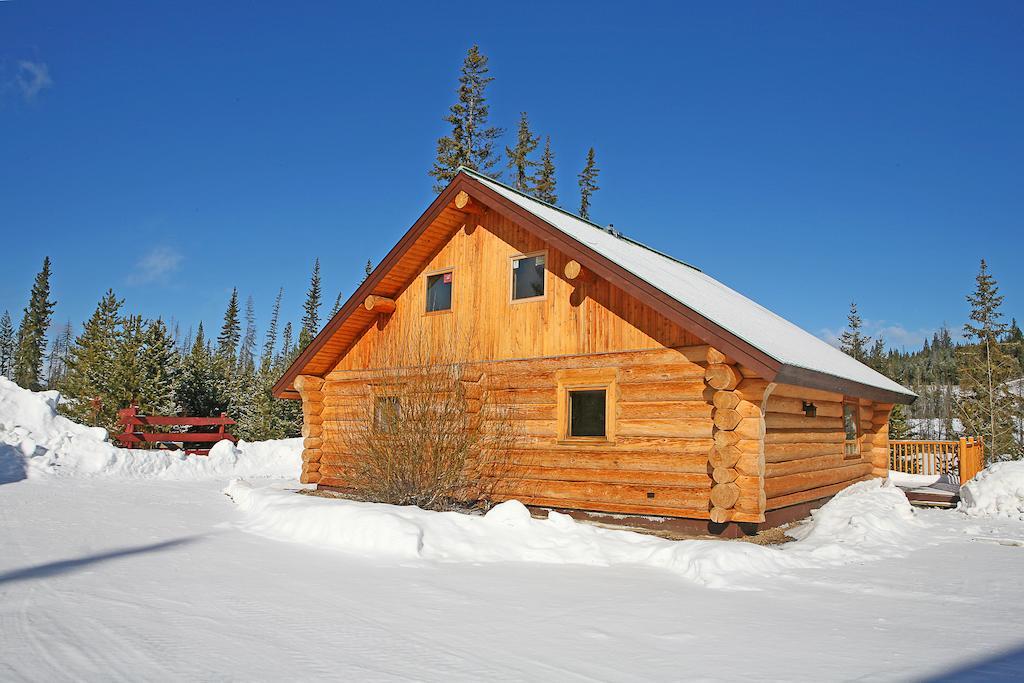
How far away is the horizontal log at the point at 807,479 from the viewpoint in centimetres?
1165

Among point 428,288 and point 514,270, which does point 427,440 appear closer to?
point 514,270

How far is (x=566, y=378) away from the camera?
1266 centimetres

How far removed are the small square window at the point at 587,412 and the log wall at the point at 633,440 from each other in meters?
0.23

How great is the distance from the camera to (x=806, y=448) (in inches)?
515

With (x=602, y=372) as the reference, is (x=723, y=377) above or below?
below

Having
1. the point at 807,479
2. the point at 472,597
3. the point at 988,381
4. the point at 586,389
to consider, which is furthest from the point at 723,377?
the point at 988,381

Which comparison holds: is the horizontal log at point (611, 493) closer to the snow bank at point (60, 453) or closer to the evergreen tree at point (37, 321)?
the snow bank at point (60, 453)

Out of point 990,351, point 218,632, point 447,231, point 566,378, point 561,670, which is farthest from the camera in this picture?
point 990,351

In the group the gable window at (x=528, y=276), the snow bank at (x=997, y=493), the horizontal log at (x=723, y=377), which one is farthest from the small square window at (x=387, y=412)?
the snow bank at (x=997, y=493)

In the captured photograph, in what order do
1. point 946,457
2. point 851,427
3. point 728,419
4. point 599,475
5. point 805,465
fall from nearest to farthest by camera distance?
point 728,419
point 599,475
point 805,465
point 851,427
point 946,457

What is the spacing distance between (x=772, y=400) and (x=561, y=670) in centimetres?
792

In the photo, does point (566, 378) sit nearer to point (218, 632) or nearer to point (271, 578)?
point (271, 578)

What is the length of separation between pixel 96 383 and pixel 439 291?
17901mm

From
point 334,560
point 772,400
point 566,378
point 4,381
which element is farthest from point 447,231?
point 4,381
